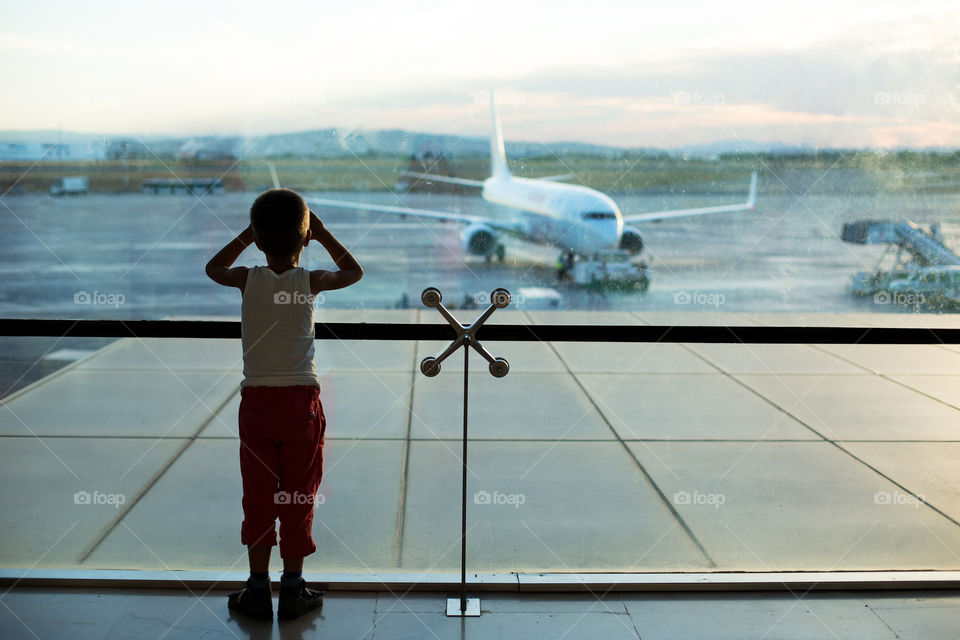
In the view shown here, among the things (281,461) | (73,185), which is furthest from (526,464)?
(73,185)

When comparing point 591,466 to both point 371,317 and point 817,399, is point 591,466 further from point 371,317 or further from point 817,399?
point 371,317

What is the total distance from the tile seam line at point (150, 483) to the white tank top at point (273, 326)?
1.44 metres

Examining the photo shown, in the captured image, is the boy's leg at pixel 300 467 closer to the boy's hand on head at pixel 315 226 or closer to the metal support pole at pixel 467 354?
the metal support pole at pixel 467 354

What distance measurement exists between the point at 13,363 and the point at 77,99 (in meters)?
3.13

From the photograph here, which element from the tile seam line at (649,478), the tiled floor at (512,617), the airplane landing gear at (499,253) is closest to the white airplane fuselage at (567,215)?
the airplane landing gear at (499,253)

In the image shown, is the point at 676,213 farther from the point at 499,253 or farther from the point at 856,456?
the point at 856,456

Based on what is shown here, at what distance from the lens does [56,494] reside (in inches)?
153

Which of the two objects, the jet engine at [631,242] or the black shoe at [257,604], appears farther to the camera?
the jet engine at [631,242]

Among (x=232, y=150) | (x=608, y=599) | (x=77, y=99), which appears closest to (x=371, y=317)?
(x=232, y=150)

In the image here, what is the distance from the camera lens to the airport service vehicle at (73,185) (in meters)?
5.82

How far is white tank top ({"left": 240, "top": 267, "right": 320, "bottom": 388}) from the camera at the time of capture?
2.29m

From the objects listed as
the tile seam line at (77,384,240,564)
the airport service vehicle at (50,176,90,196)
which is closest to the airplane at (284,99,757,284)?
the airport service vehicle at (50,176,90,196)

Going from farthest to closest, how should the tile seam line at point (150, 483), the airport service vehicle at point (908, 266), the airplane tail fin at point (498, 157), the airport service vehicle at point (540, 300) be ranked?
the airplane tail fin at point (498, 157), the airport service vehicle at point (540, 300), the airport service vehicle at point (908, 266), the tile seam line at point (150, 483)

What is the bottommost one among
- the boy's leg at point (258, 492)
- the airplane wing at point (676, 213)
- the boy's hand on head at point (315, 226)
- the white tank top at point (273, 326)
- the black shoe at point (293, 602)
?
the airplane wing at point (676, 213)
